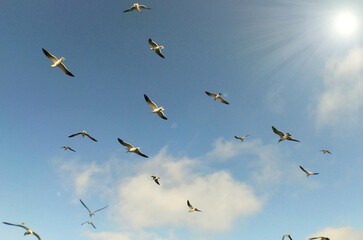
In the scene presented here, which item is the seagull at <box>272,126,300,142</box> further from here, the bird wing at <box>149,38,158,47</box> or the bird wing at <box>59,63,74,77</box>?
the bird wing at <box>59,63,74,77</box>

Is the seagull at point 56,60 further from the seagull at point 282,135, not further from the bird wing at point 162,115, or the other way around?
the seagull at point 282,135

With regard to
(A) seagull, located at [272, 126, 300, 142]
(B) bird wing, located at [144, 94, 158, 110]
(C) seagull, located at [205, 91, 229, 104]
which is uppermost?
(C) seagull, located at [205, 91, 229, 104]

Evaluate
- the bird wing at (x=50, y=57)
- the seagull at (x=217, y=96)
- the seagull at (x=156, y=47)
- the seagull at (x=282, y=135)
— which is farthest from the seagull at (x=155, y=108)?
the seagull at (x=282, y=135)

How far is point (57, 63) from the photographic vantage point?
3347 cm

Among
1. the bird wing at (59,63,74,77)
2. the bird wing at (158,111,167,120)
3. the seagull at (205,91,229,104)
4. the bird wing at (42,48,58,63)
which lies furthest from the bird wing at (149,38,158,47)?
the bird wing at (42,48,58,63)

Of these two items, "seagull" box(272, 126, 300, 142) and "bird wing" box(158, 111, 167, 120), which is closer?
"bird wing" box(158, 111, 167, 120)

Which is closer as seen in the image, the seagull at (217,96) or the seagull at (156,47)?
the seagull at (156,47)

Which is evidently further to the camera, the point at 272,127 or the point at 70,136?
the point at 272,127

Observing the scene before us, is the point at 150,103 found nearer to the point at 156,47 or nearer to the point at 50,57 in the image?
the point at 156,47

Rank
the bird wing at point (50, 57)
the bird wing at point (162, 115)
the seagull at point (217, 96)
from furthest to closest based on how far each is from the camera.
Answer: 1. the seagull at point (217, 96)
2. the bird wing at point (162, 115)
3. the bird wing at point (50, 57)

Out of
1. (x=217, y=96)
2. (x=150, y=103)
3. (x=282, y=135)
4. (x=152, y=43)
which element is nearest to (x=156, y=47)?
(x=152, y=43)

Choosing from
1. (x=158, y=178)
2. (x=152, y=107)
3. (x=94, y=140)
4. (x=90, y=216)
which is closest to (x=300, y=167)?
(x=158, y=178)

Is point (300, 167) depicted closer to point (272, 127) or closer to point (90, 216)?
point (272, 127)

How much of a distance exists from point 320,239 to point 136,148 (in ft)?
85.3
